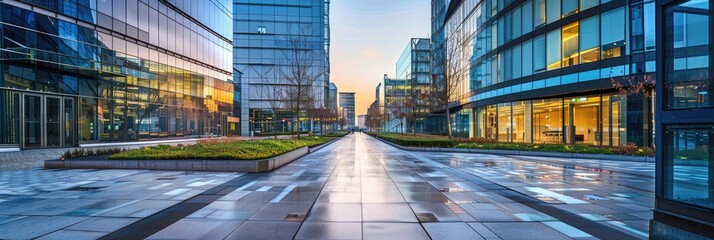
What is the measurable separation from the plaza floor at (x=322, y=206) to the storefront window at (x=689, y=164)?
1.23 m

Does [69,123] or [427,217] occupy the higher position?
[69,123]

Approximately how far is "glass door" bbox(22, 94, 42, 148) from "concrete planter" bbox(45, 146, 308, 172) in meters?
13.3

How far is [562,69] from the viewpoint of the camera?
27.9m

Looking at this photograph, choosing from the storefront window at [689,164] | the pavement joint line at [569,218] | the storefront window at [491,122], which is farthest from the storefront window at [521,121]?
the storefront window at [689,164]

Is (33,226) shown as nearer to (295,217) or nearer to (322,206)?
(295,217)

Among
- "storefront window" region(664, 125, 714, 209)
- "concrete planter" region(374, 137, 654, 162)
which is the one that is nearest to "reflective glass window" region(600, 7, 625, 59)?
"concrete planter" region(374, 137, 654, 162)

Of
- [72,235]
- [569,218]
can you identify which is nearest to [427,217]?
[569,218]

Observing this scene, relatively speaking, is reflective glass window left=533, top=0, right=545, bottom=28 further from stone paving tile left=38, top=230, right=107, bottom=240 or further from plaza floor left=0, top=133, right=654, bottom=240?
stone paving tile left=38, top=230, right=107, bottom=240

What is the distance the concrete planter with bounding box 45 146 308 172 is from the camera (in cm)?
1311

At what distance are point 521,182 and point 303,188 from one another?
7.02 m

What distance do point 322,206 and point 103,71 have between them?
29.8m

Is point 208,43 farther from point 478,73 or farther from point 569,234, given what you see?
point 569,234

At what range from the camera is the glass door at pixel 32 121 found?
75.0 ft

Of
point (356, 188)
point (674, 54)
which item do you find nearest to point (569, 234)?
point (674, 54)
